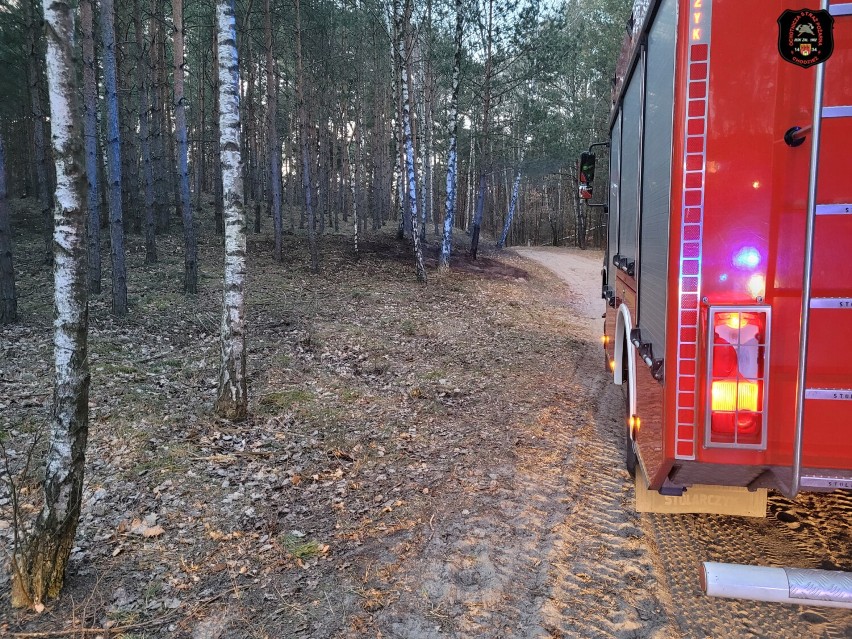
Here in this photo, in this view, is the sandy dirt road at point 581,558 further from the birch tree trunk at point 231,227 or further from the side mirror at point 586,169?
the side mirror at point 586,169

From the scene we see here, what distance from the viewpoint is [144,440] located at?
5.94 metres

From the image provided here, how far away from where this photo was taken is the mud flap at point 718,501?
3.28m

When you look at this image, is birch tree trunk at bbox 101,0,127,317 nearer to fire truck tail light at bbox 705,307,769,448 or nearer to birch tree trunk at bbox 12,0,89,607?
birch tree trunk at bbox 12,0,89,607

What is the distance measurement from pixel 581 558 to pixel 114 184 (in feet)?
40.8

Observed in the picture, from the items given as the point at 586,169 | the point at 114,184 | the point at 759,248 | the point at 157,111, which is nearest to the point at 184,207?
the point at 114,184

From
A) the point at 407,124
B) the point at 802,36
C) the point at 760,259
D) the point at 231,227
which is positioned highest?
the point at 407,124

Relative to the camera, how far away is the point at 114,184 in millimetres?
11961

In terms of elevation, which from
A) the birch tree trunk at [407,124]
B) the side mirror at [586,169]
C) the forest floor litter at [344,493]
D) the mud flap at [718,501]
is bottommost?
the forest floor litter at [344,493]

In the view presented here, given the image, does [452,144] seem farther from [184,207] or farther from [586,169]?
[586,169]

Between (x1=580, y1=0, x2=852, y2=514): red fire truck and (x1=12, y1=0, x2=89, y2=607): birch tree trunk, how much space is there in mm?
3668

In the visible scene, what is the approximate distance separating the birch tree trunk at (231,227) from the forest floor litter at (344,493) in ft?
1.49

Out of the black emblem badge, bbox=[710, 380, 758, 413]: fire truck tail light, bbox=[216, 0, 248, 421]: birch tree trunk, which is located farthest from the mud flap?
bbox=[216, 0, 248, 421]: birch tree trunk

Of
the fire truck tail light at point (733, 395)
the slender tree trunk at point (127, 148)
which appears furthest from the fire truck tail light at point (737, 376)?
the slender tree trunk at point (127, 148)

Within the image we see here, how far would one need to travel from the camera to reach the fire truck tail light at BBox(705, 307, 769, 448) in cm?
261
